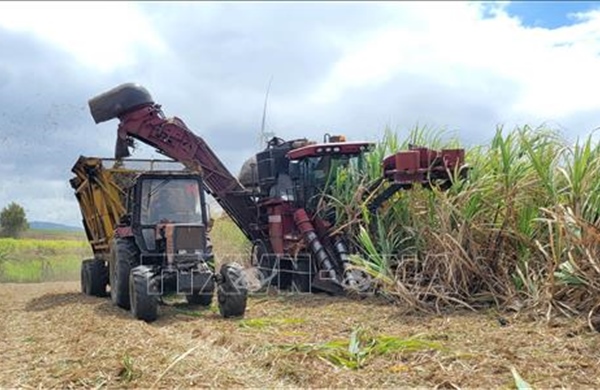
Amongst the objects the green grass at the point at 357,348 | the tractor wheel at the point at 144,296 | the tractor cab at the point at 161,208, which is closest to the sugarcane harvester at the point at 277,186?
the tractor cab at the point at 161,208

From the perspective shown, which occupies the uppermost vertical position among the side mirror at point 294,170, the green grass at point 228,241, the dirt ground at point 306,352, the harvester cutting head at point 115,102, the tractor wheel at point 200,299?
the harvester cutting head at point 115,102

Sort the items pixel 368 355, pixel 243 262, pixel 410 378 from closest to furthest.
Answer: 1. pixel 410 378
2. pixel 368 355
3. pixel 243 262

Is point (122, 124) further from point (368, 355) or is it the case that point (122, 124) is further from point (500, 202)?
point (368, 355)

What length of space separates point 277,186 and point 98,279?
3305 mm

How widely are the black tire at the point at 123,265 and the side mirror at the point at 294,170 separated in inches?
123

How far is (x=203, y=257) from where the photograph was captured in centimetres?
844

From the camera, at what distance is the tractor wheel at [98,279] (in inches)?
442

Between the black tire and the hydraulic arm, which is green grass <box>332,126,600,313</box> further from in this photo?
the hydraulic arm

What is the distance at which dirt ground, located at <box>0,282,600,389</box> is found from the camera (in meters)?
4.76

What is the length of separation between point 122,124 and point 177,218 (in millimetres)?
3176

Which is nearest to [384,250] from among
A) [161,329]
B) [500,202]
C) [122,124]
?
[500,202]

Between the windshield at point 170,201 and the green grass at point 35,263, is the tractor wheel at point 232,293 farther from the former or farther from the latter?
the green grass at point 35,263

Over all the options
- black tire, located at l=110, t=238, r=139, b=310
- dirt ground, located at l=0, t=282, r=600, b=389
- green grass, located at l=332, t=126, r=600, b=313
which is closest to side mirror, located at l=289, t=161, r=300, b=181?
green grass, located at l=332, t=126, r=600, b=313

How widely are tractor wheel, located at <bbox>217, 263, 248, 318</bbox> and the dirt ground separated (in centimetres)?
21
